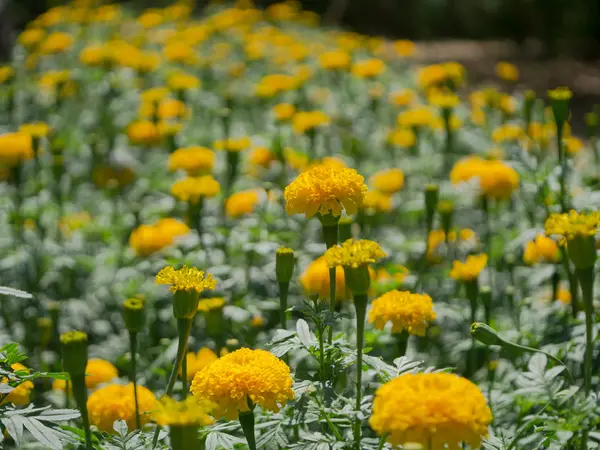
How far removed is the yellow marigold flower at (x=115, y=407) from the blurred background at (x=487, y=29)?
17.1 feet

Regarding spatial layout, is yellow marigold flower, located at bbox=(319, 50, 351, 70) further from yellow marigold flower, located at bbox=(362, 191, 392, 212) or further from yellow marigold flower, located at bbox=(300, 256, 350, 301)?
yellow marigold flower, located at bbox=(300, 256, 350, 301)

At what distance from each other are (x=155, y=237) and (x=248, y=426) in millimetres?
1414

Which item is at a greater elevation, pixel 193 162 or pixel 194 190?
pixel 194 190

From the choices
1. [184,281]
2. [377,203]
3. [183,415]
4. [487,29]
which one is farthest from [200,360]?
[487,29]

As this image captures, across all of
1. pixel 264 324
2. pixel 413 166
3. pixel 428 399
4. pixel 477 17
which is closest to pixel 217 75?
pixel 413 166

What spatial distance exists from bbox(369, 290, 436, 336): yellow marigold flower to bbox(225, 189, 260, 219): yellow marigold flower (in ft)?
4.12

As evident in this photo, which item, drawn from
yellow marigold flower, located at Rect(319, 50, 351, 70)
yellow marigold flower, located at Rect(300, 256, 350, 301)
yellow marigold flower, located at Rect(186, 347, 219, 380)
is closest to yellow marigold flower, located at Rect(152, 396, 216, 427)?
yellow marigold flower, located at Rect(186, 347, 219, 380)

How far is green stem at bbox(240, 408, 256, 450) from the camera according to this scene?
51.1 inches

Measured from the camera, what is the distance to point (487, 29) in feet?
36.6

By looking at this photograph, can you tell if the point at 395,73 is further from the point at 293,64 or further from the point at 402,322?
the point at 402,322

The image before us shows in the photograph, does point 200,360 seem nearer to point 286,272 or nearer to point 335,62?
point 286,272

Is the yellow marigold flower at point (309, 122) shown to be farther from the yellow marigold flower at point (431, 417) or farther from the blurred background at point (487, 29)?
the blurred background at point (487, 29)

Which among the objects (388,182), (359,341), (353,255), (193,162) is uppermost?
(353,255)

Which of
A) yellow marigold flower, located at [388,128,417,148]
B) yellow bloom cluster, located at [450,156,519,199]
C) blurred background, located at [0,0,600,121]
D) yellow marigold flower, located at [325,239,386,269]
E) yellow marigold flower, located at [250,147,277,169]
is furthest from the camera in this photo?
blurred background, located at [0,0,600,121]
